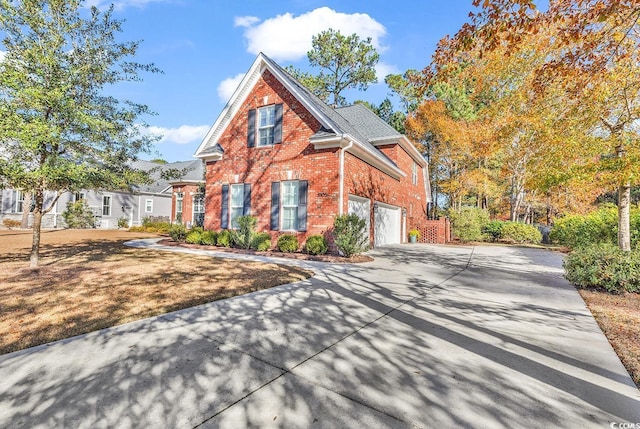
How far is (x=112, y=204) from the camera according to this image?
2752cm

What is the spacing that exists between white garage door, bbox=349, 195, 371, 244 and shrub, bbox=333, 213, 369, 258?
6.60 ft

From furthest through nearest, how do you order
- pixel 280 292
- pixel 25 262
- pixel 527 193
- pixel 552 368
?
pixel 527 193
pixel 25 262
pixel 280 292
pixel 552 368

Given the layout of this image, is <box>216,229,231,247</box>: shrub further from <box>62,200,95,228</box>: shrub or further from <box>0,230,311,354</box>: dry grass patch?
<box>62,200,95,228</box>: shrub

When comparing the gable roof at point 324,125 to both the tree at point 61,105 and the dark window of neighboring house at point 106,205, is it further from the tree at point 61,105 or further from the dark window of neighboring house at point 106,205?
the dark window of neighboring house at point 106,205

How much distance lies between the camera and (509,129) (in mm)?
16016

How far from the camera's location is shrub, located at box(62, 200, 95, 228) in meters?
24.1

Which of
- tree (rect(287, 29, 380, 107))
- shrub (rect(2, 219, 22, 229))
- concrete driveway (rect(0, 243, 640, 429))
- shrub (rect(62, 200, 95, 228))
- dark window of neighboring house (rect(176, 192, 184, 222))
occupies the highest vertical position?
tree (rect(287, 29, 380, 107))

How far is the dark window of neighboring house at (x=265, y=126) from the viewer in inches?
536

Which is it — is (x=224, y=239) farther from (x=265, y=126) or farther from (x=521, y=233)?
(x=521, y=233)

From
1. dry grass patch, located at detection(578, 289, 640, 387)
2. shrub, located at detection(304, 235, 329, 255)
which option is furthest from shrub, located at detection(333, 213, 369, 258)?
dry grass patch, located at detection(578, 289, 640, 387)

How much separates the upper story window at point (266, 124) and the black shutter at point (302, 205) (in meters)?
2.82

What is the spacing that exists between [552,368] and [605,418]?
0.84 metres

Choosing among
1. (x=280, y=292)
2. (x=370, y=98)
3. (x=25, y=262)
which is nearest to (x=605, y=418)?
(x=280, y=292)

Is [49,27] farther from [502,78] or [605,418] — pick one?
[502,78]
